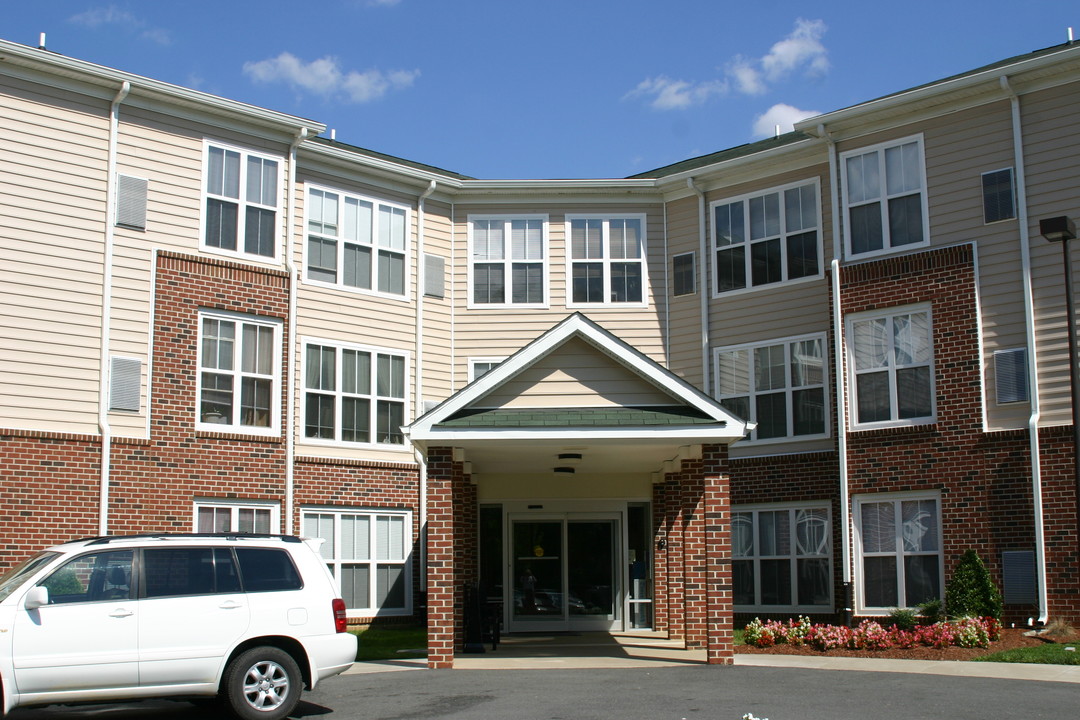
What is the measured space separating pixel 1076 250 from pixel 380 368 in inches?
510

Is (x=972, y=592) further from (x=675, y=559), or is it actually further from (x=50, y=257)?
(x=50, y=257)

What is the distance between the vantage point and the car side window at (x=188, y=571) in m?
10.9

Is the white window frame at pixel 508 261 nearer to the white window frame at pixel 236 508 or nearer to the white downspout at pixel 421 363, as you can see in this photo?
the white downspout at pixel 421 363

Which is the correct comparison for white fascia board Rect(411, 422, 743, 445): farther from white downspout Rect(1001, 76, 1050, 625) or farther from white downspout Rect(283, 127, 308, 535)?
white downspout Rect(283, 127, 308, 535)

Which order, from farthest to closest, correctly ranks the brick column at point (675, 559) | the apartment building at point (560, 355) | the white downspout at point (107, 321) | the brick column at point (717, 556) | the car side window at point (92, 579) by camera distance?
the brick column at point (675, 559) < the white downspout at point (107, 321) < the apartment building at point (560, 355) < the brick column at point (717, 556) < the car side window at point (92, 579)

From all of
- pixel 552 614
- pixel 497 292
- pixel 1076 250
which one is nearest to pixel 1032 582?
pixel 1076 250

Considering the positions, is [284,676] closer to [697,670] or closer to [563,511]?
[697,670]

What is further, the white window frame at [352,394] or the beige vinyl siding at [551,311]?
the beige vinyl siding at [551,311]

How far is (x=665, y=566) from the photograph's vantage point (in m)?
20.5

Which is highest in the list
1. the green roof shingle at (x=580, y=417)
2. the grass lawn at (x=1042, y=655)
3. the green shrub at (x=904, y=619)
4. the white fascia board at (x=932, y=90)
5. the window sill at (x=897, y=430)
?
the white fascia board at (x=932, y=90)

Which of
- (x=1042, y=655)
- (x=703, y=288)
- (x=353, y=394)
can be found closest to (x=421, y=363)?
(x=353, y=394)

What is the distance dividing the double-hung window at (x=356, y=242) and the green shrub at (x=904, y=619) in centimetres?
1147

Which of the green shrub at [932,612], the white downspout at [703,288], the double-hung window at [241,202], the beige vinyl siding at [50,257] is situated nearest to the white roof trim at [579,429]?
the green shrub at [932,612]

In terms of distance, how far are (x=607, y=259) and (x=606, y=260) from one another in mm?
36
